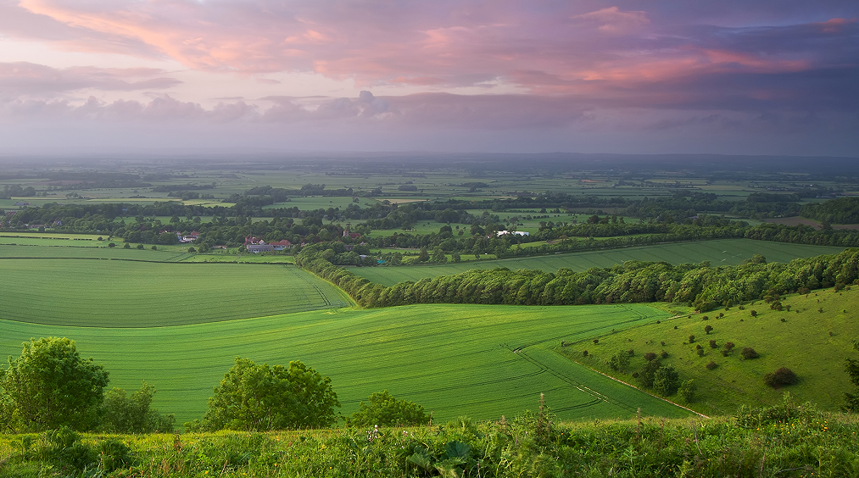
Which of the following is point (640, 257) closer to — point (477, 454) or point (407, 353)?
point (407, 353)

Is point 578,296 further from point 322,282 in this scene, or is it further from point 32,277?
point 32,277

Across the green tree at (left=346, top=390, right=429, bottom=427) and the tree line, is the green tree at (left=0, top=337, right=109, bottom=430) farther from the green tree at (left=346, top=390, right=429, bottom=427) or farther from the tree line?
the tree line

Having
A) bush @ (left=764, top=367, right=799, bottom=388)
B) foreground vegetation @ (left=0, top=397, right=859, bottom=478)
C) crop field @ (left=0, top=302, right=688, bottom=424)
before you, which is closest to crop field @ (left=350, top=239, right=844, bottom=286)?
crop field @ (left=0, top=302, right=688, bottom=424)

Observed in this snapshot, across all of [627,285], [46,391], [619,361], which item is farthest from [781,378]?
[46,391]

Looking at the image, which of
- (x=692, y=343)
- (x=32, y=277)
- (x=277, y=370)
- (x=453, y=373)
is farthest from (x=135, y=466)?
(x=32, y=277)

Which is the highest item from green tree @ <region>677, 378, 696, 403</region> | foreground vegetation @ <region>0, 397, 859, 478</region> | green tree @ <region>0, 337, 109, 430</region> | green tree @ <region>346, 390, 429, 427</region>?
foreground vegetation @ <region>0, 397, 859, 478</region>
